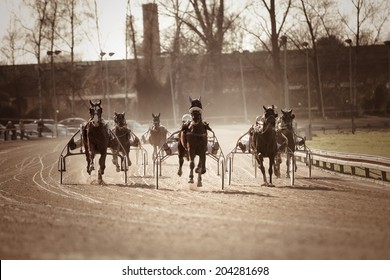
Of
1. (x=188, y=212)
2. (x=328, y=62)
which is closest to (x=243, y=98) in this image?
(x=328, y=62)

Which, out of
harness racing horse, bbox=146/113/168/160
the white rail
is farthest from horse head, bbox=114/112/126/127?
the white rail

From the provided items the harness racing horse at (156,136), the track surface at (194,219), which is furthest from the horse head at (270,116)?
the harness racing horse at (156,136)

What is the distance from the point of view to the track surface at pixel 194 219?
29.1 feet

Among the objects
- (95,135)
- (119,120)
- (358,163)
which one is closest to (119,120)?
(119,120)

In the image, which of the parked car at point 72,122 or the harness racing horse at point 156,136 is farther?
the parked car at point 72,122

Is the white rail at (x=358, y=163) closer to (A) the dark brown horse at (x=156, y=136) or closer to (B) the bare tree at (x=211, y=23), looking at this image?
(A) the dark brown horse at (x=156, y=136)

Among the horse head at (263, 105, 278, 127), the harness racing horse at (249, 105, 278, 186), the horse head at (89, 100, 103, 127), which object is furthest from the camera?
the horse head at (89, 100, 103, 127)

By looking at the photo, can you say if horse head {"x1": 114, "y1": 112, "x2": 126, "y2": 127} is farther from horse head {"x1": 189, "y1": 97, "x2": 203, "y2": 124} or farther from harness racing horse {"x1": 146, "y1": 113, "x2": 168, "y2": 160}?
horse head {"x1": 189, "y1": 97, "x2": 203, "y2": 124}

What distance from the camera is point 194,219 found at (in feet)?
39.0

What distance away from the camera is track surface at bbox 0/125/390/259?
8.87m

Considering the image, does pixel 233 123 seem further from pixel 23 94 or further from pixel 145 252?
pixel 145 252

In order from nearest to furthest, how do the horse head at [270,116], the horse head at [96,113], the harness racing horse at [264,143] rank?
the horse head at [270,116] → the harness racing horse at [264,143] → the horse head at [96,113]

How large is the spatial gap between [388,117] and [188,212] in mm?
55491

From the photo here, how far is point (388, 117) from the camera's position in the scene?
65938 millimetres
